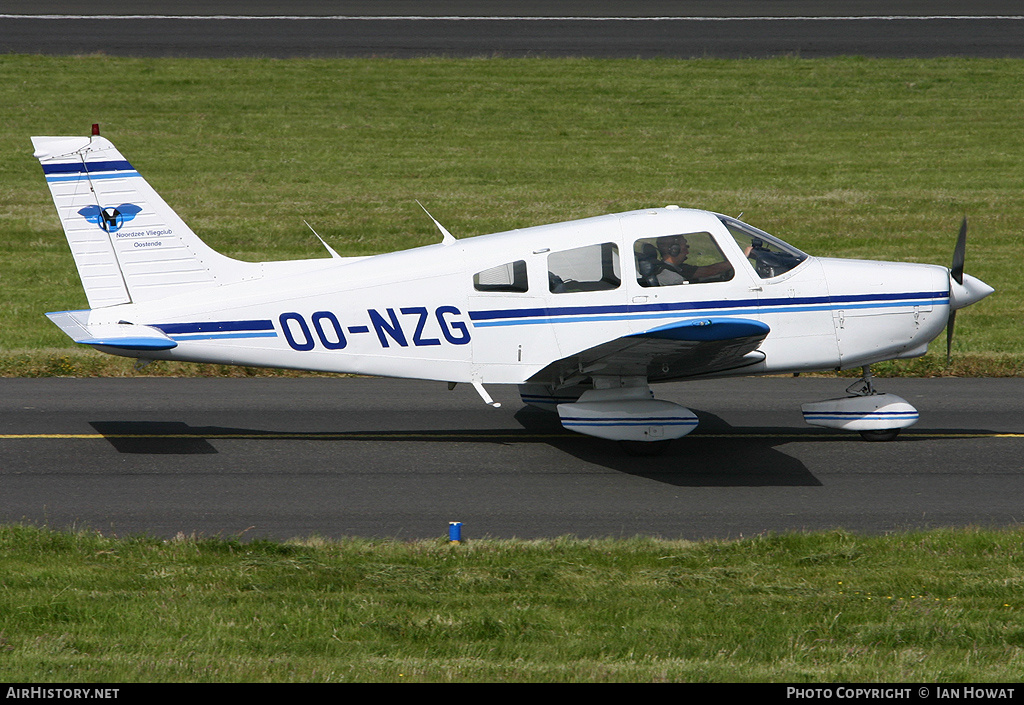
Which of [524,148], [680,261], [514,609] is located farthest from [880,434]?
[524,148]

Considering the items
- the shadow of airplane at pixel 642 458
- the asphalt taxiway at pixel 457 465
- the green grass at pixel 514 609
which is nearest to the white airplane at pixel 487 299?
the shadow of airplane at pixel 642 458

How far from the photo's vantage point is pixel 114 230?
1000 centimetres

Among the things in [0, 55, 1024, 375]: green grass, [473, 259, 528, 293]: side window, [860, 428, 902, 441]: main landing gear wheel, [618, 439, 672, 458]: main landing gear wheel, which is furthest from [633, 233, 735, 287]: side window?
[0, 55, 1024, 375]: green grass

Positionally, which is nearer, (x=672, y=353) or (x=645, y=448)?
(x=672, y=353)

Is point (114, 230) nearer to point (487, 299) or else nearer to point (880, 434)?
point (487, 299)

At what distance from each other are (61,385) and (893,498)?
9.27m

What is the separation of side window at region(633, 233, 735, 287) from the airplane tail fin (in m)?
4.12

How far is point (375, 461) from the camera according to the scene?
32.9 feet

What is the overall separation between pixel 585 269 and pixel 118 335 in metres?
4.35

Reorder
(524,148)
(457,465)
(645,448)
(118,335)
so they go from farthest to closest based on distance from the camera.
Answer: (524,148), (645,448), (457,465), (118,335)

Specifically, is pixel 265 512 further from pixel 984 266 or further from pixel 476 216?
pixel 984 266

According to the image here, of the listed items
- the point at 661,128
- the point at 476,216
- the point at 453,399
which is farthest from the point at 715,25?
the point at 453,399

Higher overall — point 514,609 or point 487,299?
point 487,299

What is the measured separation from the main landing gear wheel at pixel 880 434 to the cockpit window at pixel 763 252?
195cm
